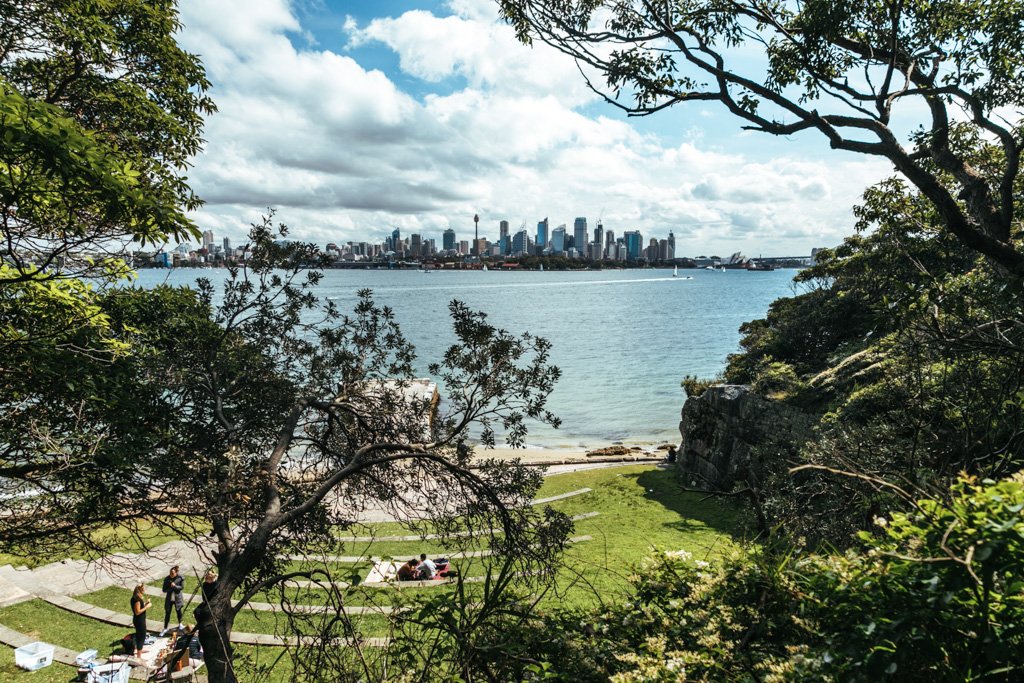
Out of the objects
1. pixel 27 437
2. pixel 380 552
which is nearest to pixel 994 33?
pixel 27 437

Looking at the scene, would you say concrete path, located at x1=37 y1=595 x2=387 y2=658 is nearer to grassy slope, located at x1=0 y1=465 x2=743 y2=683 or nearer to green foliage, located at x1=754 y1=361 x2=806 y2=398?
grassy slope, located at x1=0 y1=465 x2=743 y2=683

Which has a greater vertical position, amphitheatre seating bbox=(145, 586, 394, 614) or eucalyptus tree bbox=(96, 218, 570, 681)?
eucalyptus tree bbox=(96, 218, 570, 681)

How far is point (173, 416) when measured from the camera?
28.2 feet

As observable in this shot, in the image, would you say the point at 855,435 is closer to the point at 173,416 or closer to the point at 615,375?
the point at 173,416

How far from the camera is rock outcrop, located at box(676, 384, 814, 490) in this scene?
1857 centimetres

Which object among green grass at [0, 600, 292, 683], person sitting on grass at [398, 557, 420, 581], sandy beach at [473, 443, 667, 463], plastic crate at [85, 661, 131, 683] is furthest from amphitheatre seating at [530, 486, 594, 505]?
plastic crate at [85, 661, 131, 683]

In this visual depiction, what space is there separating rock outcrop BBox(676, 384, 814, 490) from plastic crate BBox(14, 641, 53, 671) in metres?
15.9

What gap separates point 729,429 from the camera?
819 inches

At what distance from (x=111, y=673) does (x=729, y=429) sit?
61.8ft

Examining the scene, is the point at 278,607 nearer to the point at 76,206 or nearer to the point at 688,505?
the point at 76,206

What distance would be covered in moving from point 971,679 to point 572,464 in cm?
2682

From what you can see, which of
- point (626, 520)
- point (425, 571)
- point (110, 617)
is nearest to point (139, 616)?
point (110, 617)

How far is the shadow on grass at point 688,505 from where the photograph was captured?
17.6 metres

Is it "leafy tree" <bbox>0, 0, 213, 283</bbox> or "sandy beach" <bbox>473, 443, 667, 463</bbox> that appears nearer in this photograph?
"leafy tree" <bbox>0, 0, 213, 283</bbox>
